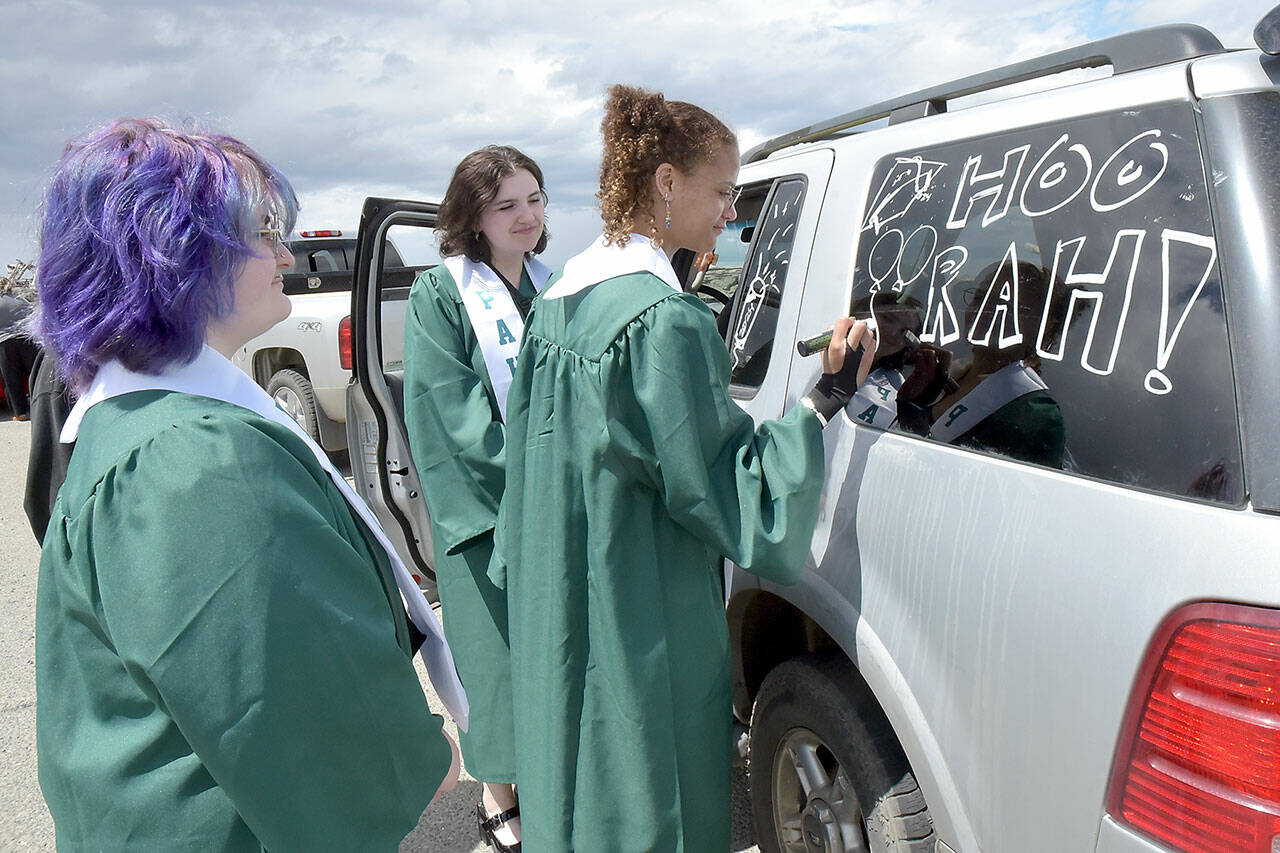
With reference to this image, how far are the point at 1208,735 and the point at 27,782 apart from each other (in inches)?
146

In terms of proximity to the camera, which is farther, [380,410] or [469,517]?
[380,410]

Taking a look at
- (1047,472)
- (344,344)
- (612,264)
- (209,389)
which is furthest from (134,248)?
(344,344)

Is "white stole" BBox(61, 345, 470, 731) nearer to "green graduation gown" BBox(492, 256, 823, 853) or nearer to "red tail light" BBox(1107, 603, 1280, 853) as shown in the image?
"green graduation gown" BBox(492, 256, 823, 853)

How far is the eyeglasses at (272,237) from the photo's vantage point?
1.18m

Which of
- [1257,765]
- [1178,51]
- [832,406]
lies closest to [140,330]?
[832,406]

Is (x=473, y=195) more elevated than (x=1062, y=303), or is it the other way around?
(x=473, y=195)

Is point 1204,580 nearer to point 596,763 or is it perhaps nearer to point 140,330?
point 596,763

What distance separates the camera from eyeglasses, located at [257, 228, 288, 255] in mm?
1183

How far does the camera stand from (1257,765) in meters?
1.05

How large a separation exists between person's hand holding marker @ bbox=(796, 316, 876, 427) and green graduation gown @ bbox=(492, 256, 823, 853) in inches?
2.9

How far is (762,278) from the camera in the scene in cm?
226

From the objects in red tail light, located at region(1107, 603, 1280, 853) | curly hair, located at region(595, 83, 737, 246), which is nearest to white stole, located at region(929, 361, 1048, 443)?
red tail light, located at region(1107, 603, 1280, 853)

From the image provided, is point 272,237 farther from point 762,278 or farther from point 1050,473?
point 762,278

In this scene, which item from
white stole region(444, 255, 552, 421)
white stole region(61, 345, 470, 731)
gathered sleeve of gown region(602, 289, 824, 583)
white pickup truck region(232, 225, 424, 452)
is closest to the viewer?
white stole region(61, 345, 470, 731)
